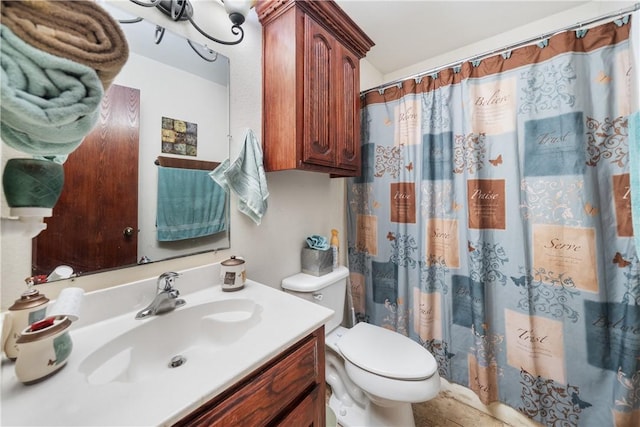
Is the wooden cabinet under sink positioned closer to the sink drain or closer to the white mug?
the sink drain

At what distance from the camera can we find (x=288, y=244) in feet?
4.11

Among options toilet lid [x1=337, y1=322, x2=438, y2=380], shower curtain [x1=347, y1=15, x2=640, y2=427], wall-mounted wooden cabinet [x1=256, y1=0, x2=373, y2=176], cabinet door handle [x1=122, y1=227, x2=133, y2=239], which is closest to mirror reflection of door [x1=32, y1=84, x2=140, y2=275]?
cabinet door handle [x1=122, y1=227, x2=133, y2=239]

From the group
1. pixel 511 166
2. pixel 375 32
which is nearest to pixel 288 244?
pixel 511 166

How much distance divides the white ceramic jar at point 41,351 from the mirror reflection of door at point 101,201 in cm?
24

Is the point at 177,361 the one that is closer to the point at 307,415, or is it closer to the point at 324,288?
the point at 307,415

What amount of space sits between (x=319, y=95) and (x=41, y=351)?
3.79 feet

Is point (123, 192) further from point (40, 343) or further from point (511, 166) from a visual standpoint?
point (511, 166)

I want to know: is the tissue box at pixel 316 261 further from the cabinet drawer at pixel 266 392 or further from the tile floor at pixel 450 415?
the tile floor at pixel 450 415

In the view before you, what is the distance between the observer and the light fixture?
80cm

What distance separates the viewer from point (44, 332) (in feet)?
1.48

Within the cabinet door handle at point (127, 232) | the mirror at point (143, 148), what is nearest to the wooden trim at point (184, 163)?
the mirror at point (143, 148)

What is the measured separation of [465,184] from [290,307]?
43.5 inches

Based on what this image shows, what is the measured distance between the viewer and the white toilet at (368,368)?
0.94 m

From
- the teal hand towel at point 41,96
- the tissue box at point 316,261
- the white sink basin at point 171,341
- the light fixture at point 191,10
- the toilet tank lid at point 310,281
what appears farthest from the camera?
the tissue box at point 316,261
